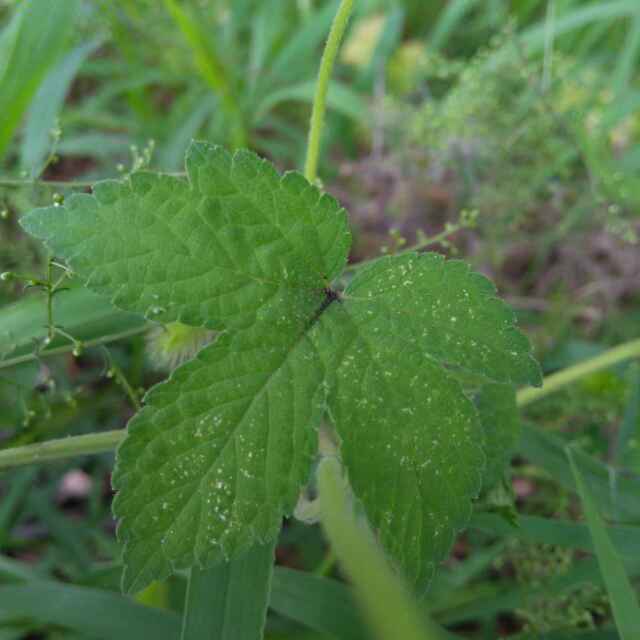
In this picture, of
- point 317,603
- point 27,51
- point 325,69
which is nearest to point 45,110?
point 27,51

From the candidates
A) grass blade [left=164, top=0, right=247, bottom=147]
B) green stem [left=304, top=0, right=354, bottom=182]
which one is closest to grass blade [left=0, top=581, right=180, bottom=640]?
green stem [left=304, top=0, right=354, bottom=182]

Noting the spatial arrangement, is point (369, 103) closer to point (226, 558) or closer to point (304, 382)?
point (304, 382)

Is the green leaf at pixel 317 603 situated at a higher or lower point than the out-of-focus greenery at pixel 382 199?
lower

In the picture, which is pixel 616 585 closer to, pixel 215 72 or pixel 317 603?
pixel 317 603

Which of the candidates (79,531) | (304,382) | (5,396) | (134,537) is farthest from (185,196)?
(79,531)

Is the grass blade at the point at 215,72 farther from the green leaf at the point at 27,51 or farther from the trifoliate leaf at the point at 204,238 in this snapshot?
the trifoliate leaf at the point at 204,238

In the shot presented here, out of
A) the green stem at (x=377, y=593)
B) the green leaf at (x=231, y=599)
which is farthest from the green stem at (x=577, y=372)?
the green stem at (x=377, y=593)
